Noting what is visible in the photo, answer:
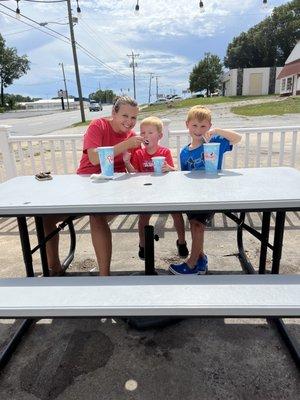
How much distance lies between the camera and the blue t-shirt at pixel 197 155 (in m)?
Result: 2.72

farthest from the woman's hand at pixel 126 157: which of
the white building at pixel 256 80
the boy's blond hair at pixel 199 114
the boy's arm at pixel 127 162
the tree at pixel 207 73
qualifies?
the tree at pixel 207 73

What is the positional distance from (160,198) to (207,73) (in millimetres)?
76548

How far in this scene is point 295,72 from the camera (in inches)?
1657

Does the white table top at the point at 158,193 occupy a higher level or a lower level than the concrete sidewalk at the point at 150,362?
higher

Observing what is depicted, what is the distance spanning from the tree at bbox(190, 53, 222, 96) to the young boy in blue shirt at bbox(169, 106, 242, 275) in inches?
2952

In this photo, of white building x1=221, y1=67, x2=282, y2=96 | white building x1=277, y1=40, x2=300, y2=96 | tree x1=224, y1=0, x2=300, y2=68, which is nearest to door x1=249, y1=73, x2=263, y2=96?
white building x1=221, y1=67, x2=282, y2=96

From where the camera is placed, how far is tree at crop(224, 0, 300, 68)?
62938 mm

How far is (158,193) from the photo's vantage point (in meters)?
1.97

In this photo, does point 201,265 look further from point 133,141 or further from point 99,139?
point 99,139

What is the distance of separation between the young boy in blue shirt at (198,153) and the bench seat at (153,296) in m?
0.82

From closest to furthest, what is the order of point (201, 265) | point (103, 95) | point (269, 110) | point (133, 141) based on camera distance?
point (133, 141) < point (201, 265) < point (269, 110) < point (103, 95)

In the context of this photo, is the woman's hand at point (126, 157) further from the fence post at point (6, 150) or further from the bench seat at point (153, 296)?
the fence post at point (6, 150)

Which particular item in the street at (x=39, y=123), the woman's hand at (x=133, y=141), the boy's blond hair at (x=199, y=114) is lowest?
the street at (x=39, y=123)

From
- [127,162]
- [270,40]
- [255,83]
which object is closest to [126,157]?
[127,162]
